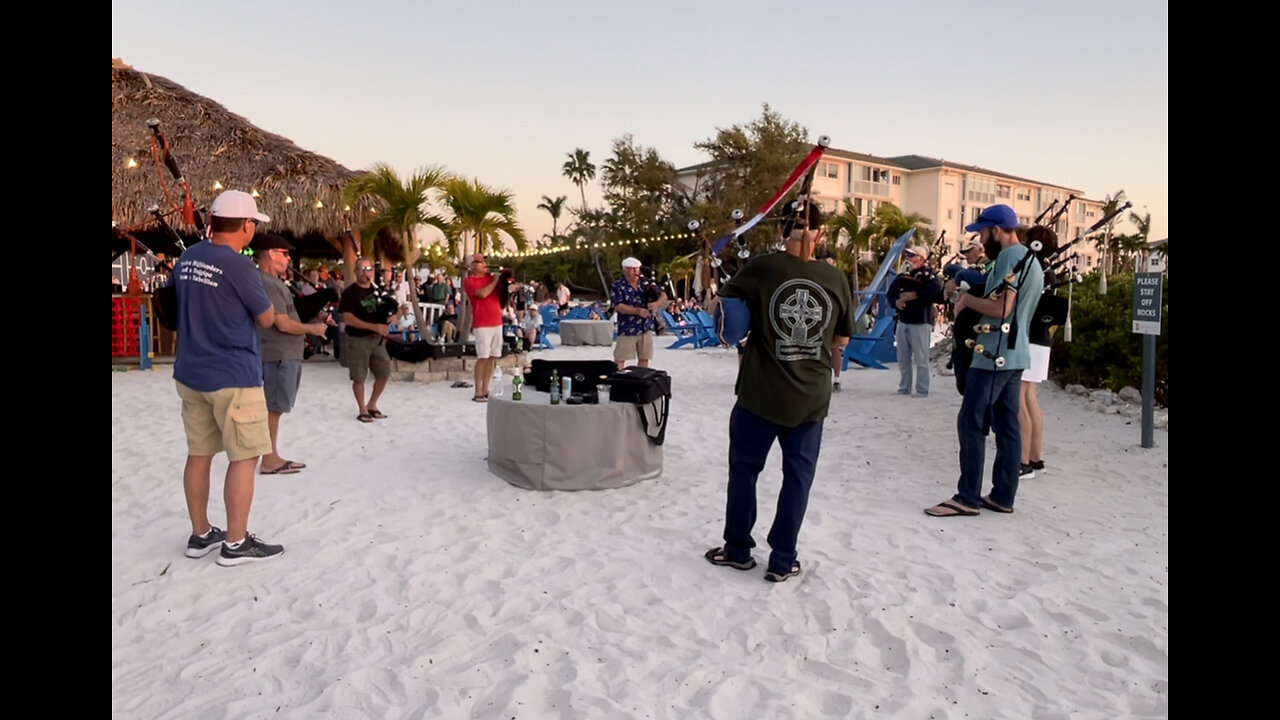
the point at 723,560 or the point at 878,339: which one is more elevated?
the point at 878,339

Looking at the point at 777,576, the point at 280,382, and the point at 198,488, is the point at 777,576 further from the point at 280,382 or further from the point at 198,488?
the point at 280,382

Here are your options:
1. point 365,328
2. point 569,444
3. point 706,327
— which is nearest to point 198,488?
point 569,444

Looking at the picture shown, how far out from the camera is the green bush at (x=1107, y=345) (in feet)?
28.1

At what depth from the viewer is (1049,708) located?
2834 mm

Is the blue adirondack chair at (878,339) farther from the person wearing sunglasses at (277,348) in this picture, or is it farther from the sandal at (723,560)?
the person wearing sunglasses at (277,348)

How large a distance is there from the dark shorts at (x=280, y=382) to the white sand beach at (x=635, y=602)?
61cm

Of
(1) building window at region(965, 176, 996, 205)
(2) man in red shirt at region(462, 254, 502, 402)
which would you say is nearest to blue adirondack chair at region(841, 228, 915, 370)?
(2) man in red shirt at region(462, 254, 502, 402)

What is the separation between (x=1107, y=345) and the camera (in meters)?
9.05

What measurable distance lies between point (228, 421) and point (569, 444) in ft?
7.39

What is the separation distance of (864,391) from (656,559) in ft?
23.2
